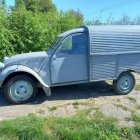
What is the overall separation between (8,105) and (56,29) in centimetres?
605

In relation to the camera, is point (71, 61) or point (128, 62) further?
point (128, 62)

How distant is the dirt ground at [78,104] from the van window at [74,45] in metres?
1.23

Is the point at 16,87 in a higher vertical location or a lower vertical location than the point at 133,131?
higher

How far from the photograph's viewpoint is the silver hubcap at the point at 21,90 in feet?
21.9

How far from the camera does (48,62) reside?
677cm

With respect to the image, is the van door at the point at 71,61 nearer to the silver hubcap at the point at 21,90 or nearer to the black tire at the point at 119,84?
the silver hubcap at the point at 21,90

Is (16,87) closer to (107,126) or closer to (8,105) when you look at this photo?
(8,105)

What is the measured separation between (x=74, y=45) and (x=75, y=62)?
1.40 ft

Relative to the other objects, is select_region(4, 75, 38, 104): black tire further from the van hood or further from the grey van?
the van hood

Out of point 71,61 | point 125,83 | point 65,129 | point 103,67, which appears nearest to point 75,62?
point 71,61

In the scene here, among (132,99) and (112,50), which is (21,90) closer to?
(112,50)

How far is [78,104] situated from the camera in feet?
21.9

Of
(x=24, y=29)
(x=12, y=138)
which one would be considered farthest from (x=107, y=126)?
(x=24, y=29)

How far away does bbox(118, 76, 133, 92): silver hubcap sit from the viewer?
24.4 ft
